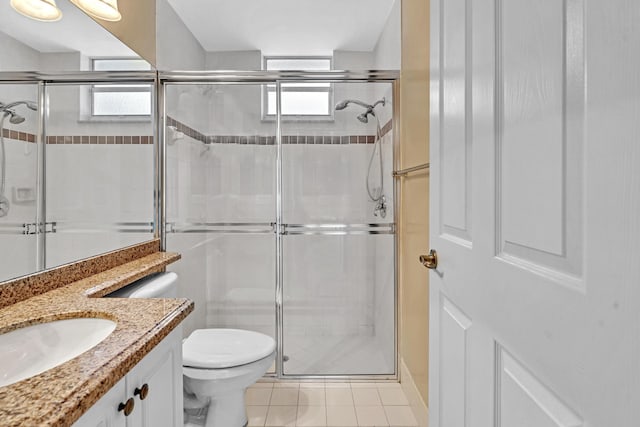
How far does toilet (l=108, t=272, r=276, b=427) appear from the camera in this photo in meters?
1.70

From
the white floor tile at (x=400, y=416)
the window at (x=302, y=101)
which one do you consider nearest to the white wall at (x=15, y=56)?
Answer: the window at (x=302, y=101)

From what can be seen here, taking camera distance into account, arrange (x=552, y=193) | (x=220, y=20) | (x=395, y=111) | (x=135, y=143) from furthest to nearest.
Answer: (x=220, y=20)
(x=395, y=111)
(x=135, y=143)
(x=552, y=193)

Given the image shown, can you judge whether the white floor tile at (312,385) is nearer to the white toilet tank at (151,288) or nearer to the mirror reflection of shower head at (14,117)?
the white toilet tank at (151,288)

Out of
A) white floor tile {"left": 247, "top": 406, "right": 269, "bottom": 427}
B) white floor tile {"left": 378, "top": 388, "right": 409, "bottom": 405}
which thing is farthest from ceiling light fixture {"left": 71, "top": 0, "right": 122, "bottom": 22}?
white floor tile {"left": 378, "top": 388, "right": 409, "bottom": 405}

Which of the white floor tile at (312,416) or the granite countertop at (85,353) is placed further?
the white floor tile at (312,416)

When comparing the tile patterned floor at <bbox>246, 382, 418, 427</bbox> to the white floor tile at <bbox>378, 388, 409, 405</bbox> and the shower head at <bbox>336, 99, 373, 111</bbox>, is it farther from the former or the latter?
the shower head at <bbox>336, 99, 373, 111</bbox>

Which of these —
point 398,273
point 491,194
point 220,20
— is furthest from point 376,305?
point 220,20

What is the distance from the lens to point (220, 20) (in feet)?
8.78

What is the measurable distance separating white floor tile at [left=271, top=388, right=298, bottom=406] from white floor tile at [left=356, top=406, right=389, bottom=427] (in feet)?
1.20

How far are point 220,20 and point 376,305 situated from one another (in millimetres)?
2271

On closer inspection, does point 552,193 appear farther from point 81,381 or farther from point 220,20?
point 220,20

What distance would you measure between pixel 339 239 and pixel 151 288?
1.25 m

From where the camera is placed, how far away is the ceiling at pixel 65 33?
113 cm

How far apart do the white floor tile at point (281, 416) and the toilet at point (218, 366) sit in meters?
0.15
